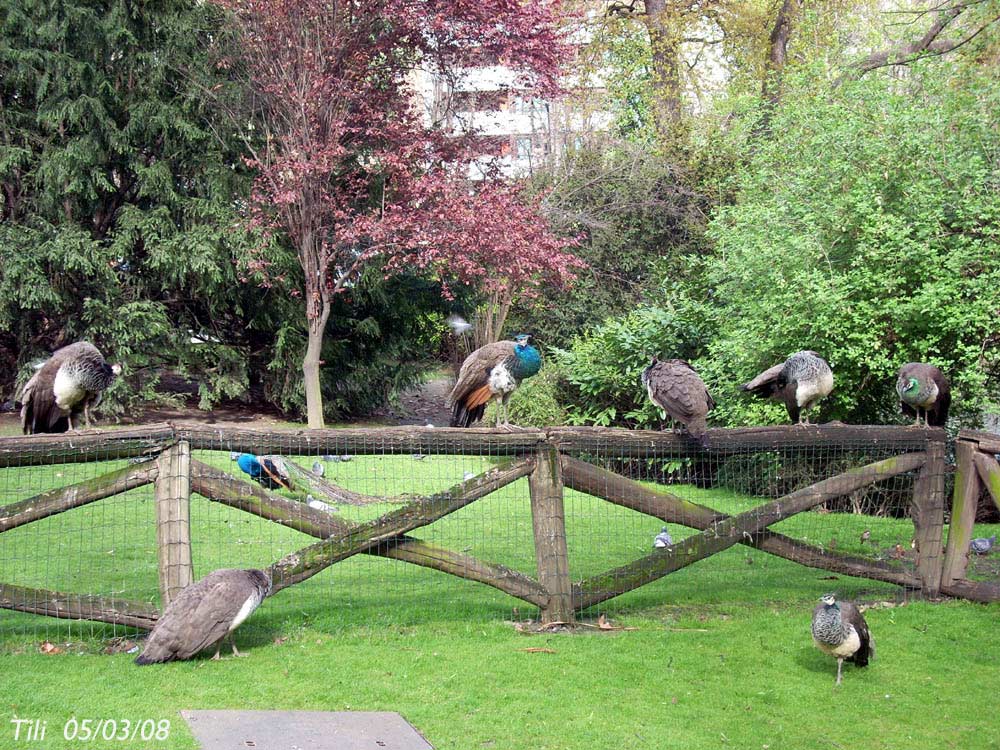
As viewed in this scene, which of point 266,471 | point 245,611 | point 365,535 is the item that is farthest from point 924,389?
point 266,471

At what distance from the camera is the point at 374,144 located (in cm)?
1616

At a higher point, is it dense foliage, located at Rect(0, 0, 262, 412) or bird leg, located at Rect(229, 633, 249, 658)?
dense foliage, located at Rect(0, 0, 262, 412)

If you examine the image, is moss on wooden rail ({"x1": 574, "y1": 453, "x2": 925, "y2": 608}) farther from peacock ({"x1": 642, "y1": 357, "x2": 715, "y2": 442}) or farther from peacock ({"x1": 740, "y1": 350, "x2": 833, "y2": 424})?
peacock ({"x1": 740, "y1": 350, "x2": 833, "y2": 424})

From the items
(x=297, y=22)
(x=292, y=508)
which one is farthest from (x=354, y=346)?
(x=292, y=508)

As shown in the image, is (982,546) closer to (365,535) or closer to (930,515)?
(930,515)

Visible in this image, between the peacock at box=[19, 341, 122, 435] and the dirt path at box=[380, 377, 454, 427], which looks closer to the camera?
the peacock at box=[19, 341, 122, 435]

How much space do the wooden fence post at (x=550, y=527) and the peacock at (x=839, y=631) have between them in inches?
63.9

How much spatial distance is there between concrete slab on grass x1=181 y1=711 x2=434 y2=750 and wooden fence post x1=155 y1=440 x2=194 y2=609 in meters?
1.19

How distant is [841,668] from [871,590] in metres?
2.02

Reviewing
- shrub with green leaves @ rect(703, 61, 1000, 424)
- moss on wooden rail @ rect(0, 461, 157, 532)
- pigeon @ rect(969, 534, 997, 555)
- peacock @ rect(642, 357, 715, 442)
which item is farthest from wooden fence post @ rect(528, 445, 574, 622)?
shrub with green leaves @ rect(703, 61, 1000, 424)

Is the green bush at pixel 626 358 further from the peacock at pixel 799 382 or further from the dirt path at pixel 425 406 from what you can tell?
the peacock at pixel 799 382

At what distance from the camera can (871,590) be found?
7246 mm

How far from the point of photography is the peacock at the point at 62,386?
22.6 ft

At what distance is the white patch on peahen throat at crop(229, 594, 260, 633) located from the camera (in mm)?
5379
